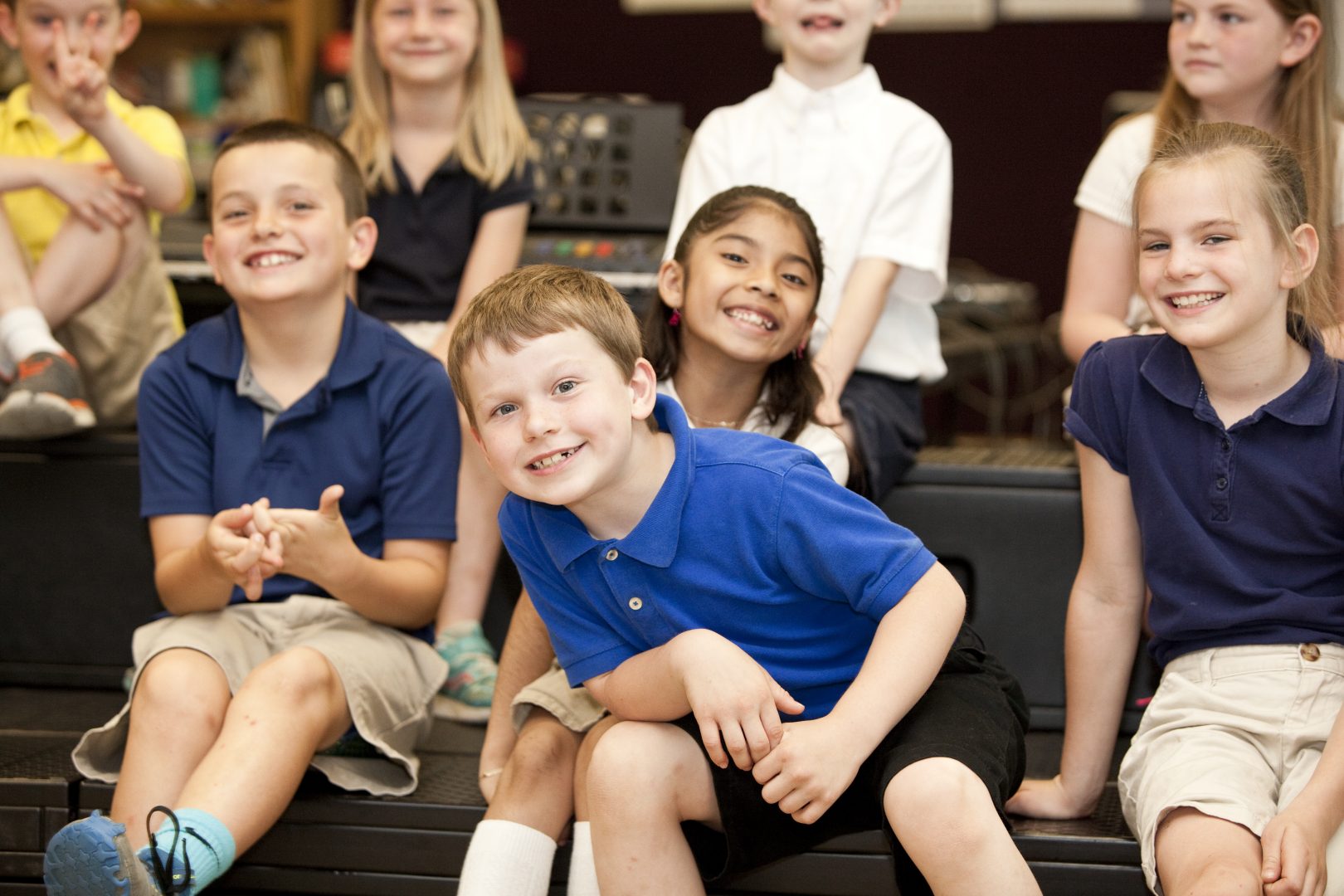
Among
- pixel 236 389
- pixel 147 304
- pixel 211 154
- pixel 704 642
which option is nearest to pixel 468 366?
pixel 704 642

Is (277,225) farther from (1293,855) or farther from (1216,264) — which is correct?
(1293,855)

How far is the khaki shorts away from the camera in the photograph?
119 centimetres

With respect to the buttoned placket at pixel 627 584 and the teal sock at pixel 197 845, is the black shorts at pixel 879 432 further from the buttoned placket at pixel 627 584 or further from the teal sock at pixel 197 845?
the teal sock at pixel 197 845

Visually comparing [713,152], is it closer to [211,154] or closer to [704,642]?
[704,642]

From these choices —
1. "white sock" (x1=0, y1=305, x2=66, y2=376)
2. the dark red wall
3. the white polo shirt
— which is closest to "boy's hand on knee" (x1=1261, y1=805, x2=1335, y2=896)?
the white polo shirt

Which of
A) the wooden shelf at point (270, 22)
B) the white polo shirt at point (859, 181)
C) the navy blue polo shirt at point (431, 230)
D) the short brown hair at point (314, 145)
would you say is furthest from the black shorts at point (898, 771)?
the wooden shelf at point (270, 22)

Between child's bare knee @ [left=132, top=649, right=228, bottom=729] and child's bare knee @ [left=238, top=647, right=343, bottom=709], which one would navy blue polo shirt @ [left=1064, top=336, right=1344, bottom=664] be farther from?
child's bare knee @ [left=132, top=649, right=228, bottom=729]

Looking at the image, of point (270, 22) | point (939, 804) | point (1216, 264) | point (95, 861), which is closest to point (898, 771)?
point (939, 804)

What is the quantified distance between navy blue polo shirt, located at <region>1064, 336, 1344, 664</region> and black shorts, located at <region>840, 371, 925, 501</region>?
1.08ft

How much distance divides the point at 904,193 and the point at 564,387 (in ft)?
2.54

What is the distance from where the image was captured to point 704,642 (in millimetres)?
1121

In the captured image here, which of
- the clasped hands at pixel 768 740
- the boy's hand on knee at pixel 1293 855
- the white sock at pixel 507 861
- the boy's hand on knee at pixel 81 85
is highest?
the boy's hand on knee at pixel 81 85

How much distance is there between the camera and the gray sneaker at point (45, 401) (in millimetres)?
1641

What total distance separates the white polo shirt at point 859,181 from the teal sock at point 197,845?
35.1 inches
